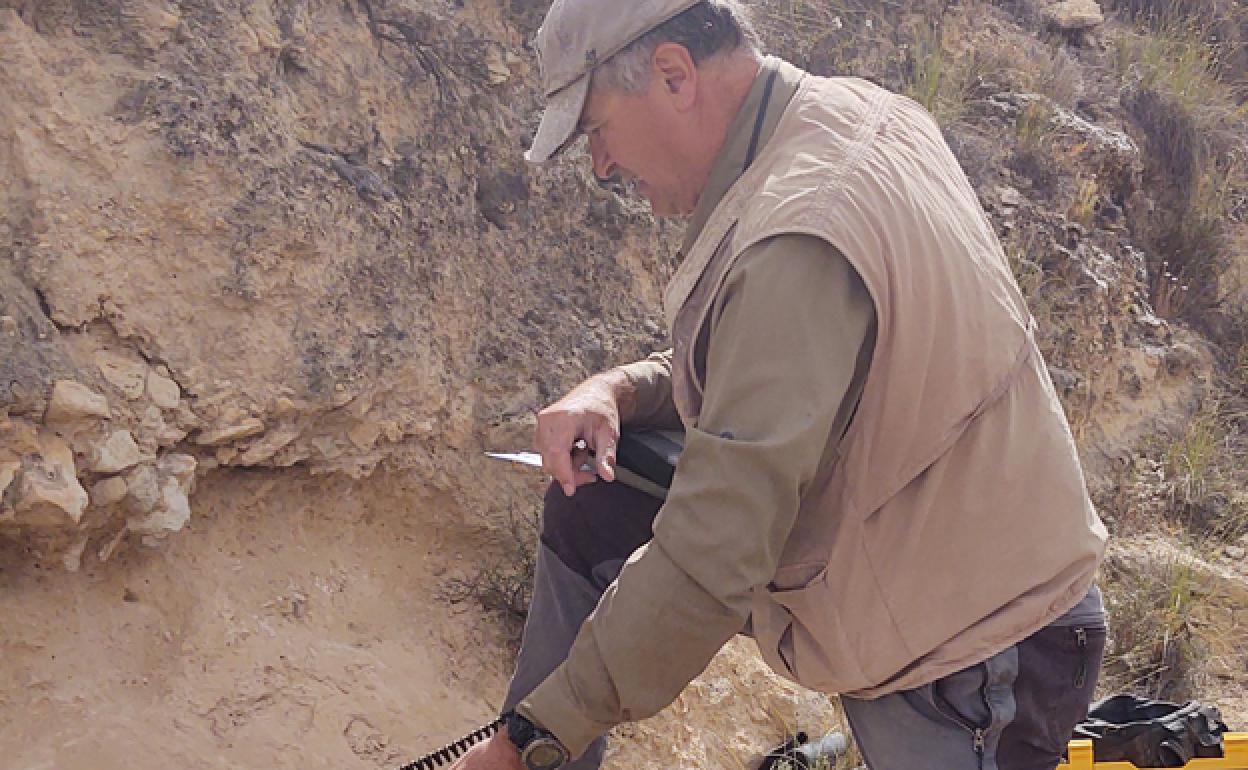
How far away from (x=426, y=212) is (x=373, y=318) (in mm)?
347

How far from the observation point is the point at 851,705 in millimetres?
1873

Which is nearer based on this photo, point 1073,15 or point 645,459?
point 645,459

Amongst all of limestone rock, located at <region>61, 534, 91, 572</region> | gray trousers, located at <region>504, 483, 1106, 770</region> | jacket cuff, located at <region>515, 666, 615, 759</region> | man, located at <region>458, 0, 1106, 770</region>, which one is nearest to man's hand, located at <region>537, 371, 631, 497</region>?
gray trousers, located at <region>504, 483, 1106, 770</region>

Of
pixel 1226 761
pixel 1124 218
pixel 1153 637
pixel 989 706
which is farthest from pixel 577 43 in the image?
pixel 1124 218

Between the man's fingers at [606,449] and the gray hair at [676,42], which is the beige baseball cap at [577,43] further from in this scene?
the man's fingers at [606,449]

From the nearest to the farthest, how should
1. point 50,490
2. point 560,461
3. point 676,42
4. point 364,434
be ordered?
1. point 676,42
2. point 560,461
3. point 50,490
4. point 364,434

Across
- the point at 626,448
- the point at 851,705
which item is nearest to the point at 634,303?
the point at 626,448

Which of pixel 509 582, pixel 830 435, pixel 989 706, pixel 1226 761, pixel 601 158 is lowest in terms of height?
pixel 509 582

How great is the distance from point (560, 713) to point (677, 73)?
2.83 ft

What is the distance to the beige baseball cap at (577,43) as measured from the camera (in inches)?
65.9

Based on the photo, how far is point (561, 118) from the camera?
1.75 metres

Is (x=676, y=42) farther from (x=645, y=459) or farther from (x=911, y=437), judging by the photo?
(x=645, y=459)

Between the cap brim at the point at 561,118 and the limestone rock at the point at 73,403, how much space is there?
3.39ft

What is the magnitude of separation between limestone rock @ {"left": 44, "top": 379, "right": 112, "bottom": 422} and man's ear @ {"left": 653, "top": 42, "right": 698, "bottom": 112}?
4.10 feet
